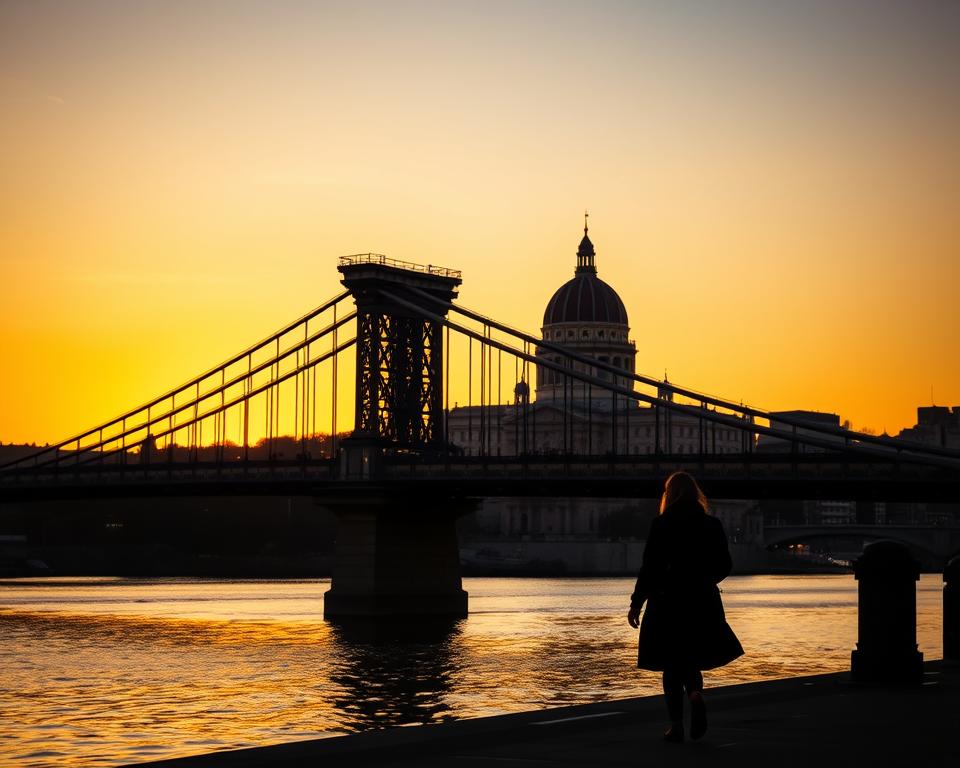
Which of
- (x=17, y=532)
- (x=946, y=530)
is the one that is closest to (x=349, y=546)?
(x=17, y=532)

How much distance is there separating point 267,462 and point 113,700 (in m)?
44.8

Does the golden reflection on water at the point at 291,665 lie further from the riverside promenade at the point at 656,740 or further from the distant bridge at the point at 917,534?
the distant bridge at the point at 917,534

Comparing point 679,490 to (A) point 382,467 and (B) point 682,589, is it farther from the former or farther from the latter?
(A) point 382,467

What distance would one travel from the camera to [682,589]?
14836 millimetres

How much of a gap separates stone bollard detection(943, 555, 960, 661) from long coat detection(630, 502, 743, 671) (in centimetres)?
857

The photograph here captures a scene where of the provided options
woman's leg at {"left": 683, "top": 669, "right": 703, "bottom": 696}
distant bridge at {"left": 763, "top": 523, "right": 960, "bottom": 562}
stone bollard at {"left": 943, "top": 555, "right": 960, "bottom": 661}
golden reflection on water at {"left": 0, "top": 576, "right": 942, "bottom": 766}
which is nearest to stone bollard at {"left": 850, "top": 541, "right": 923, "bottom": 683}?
stone bollard at {"left": 943, "top": 555, "right": 960, "bottom": 661}

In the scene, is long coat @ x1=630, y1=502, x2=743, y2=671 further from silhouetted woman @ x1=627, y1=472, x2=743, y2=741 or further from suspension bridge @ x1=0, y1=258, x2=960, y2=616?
suspension bridge @ x1=0, y1=258, x2=960, y2=616

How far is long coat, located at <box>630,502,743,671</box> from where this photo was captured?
1473cm

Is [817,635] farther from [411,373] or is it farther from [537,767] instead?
[537,767]

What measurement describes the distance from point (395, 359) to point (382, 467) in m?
7.23

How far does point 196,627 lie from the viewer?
226ft

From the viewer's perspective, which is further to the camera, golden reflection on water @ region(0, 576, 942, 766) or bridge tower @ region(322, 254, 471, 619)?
bridge tower @ region(322, 254, 471, 619)

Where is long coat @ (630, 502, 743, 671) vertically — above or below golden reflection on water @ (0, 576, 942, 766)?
above

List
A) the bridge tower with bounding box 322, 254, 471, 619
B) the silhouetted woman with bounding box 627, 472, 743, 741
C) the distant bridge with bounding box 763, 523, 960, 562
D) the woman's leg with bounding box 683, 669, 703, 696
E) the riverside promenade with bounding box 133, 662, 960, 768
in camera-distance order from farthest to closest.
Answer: the distant bridge with bounding box 763, 523, 960, 562
the bridge tower with bounding box 322, 254, 471, 619
the silhouetted woman with bounding box 627, 472, 743, 741
the woman's leg with bounding box 683, 669, 703, 696
the riverside promenade with bounding box 133, 662, 960, 768
